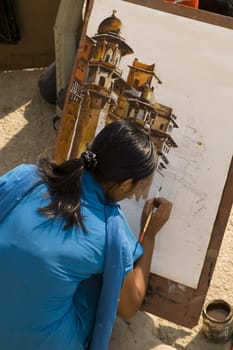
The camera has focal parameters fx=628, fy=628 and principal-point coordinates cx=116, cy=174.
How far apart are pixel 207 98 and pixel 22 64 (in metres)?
2.25

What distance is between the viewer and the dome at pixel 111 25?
239cm

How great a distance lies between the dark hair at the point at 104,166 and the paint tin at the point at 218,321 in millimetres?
953

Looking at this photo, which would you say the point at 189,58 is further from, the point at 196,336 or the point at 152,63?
the point at 196,336

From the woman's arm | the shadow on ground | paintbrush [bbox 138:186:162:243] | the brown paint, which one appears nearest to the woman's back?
the woman's arm

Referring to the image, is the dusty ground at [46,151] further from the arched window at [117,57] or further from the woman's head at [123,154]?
the arched window at [117,57]

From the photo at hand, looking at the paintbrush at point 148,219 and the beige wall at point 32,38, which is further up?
the beige wall at point 32,38

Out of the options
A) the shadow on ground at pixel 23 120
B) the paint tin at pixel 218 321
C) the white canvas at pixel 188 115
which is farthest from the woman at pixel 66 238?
the shadow on ground at pixel 23 120

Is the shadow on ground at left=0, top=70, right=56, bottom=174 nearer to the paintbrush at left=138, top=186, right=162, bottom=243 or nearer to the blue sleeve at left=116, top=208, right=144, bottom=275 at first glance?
the paintbrush at left=138, top=186, right=162, bottom=243

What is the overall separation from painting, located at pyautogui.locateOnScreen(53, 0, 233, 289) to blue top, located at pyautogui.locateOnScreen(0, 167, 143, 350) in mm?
390

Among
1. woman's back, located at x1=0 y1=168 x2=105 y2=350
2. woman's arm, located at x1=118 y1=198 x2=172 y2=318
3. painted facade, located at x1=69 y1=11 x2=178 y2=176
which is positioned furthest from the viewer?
painted facade, located at x1=69 y1=11 x2=178 y2=176

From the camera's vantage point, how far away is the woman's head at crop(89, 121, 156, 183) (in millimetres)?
1865

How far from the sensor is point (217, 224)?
91.4 inches

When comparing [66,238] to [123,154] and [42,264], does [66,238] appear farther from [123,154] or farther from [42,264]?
[123,154]

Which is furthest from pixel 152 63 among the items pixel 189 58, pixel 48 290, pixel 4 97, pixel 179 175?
pixel 4 97
